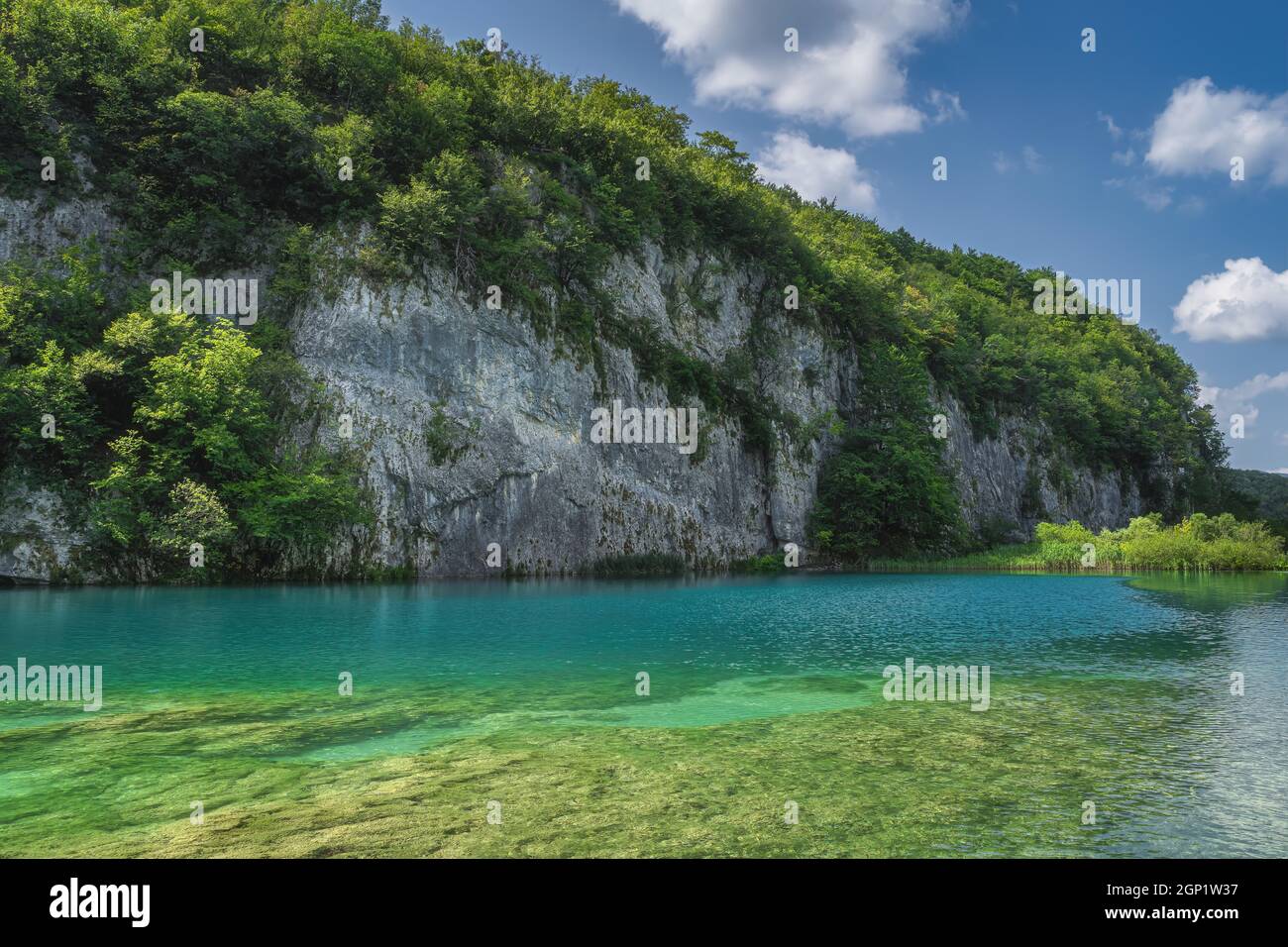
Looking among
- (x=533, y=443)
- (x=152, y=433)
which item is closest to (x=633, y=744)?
(x=152, y=433)

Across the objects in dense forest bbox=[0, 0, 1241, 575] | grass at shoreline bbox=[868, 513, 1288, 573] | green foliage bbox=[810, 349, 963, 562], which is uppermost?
dense forest bbox=[0, 0, 1241, 575]

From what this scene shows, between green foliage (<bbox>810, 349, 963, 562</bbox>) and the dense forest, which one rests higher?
the dense forest

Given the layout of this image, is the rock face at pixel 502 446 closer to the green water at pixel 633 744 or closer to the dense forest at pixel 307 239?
the dense forest at pixel 307 239

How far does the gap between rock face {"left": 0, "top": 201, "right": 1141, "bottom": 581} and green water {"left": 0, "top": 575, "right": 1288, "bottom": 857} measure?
17.4m

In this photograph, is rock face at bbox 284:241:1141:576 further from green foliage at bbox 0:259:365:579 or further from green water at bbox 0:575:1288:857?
green water at bbox 0:575:1288:857

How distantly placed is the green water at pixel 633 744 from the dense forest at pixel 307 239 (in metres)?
14.2

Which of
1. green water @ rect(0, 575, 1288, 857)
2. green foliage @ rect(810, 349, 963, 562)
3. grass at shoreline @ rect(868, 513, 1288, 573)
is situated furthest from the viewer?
green foliage @ rect(810, 349, 963, 562)

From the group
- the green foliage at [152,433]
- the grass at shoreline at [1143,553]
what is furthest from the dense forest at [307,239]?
the grass at shoreline at [1143,553]

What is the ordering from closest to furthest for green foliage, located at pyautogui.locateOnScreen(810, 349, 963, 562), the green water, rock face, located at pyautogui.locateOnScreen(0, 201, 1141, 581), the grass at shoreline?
the green water
rock face, located at pyautogui.locateOnScreen(0, 201, 1141, 581)
the grass at shoreline
green foliage, located at pyautogui.locateOnScreen(810, 349, 963, 562)

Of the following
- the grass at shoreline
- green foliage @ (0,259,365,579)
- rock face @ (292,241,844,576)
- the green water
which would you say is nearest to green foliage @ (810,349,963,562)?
the grass at shoreline

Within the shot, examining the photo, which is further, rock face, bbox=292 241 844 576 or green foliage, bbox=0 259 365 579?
rock face, bbox=292 241 844 576

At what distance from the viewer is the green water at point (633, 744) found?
234 inches

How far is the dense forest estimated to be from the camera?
103ft

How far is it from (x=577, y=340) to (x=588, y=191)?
1175cm
